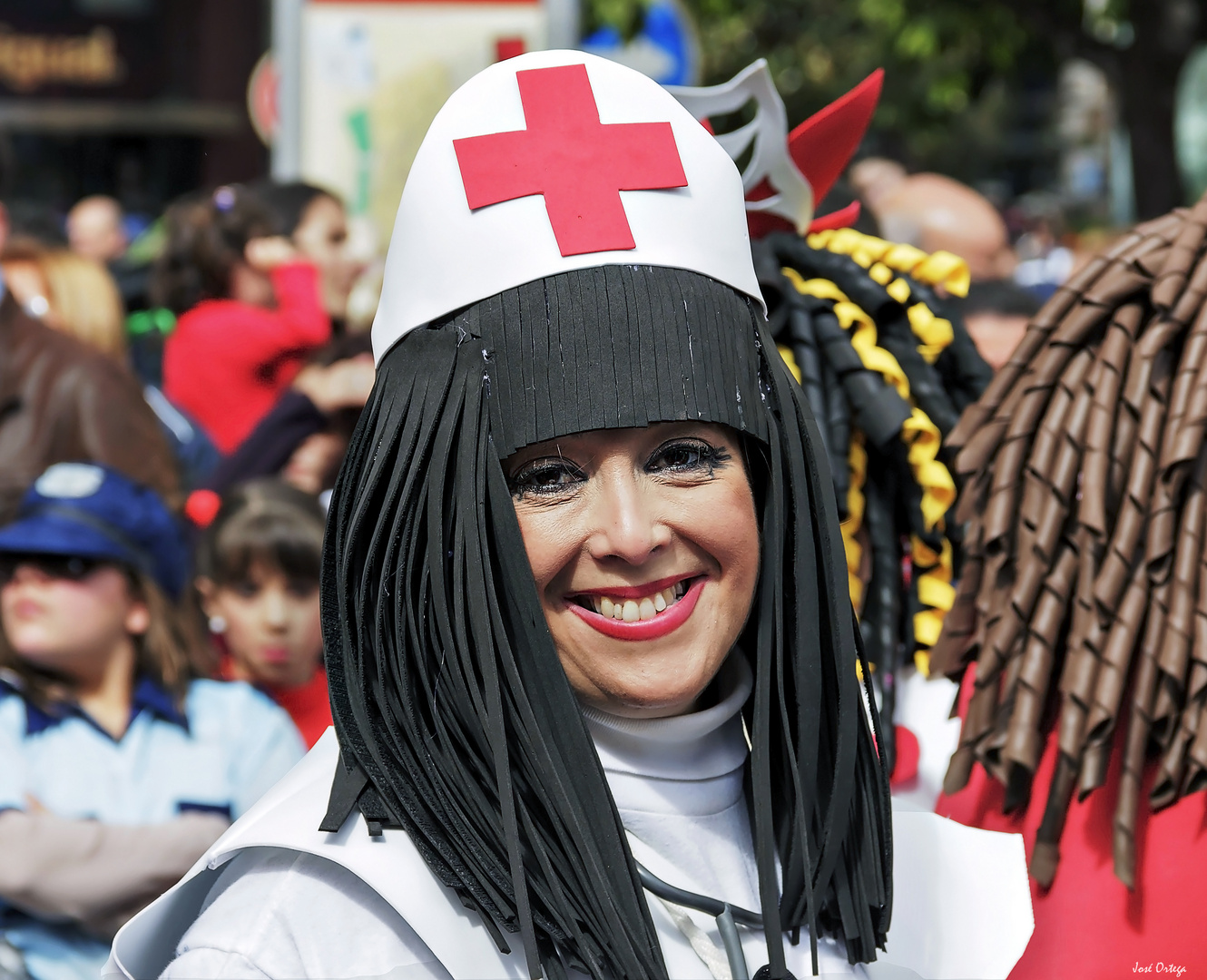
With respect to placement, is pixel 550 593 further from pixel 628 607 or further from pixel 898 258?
pixel 898 258

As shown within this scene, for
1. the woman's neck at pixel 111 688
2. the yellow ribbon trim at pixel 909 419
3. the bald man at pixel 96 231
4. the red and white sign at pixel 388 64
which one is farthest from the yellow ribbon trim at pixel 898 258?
the bald man at pixel 96 231

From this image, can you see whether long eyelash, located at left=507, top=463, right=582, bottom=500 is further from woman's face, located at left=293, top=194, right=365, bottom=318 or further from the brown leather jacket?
woman's face, located at left=293, top=194, right=365, bottom=318

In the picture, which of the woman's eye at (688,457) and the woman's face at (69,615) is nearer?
the woman's eye at (688,457)

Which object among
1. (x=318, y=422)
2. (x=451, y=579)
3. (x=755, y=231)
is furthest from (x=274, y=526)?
(x=451, y=579)

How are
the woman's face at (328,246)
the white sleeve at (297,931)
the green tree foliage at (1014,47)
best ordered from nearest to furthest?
the white sleeve at (297,931) → the woman's face at (328,246) → the green tree foliage at (1014,47)

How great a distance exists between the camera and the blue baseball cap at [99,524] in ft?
11.1

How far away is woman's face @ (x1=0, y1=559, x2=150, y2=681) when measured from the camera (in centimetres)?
327

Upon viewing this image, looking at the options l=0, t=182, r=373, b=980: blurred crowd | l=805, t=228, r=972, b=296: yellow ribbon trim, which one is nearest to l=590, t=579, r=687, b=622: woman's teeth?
l=805, t=228, r=972, b=296: yellow ribbon trim

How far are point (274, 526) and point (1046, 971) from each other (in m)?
2.45

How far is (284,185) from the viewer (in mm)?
5363

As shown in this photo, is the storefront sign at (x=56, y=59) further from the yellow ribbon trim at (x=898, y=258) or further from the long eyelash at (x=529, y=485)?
the long eyelash at (x=529, y=485)

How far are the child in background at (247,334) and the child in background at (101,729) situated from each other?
49.1 inches

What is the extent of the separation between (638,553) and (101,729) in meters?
1.96

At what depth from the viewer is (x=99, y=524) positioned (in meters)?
3.47
